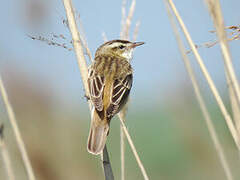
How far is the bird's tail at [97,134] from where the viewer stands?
276 cm

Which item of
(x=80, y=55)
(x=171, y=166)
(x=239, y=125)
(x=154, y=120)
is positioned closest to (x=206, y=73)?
(x=239, y=125)

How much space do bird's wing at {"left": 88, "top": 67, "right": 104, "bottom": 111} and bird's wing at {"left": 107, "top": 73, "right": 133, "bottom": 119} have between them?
10 cm

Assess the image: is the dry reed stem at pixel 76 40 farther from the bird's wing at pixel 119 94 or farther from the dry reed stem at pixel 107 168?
the bird's wing at pixel 119 94

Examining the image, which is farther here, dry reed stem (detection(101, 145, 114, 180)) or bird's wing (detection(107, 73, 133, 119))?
bird's wing (detection(107, 73, 133, 119))

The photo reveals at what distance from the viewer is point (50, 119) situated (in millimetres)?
6027

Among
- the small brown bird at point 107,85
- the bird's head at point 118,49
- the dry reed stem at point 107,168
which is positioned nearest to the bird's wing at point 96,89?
the small brown bird at point 107,85

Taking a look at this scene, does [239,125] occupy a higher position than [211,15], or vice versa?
[211,15]

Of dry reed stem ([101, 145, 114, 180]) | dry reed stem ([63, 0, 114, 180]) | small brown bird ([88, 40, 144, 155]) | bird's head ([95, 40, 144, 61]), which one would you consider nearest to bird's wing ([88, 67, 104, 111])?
small brown bird ([88, 40, 144, 155])

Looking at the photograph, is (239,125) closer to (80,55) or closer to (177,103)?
(80,55)

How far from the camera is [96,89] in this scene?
330 centimetres

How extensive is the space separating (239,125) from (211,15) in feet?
2.34

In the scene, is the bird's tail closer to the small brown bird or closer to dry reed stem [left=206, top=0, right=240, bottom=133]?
the small brown bird

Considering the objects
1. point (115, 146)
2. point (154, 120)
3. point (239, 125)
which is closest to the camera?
point (239, 125)

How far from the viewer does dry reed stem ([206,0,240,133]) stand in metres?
2.00
